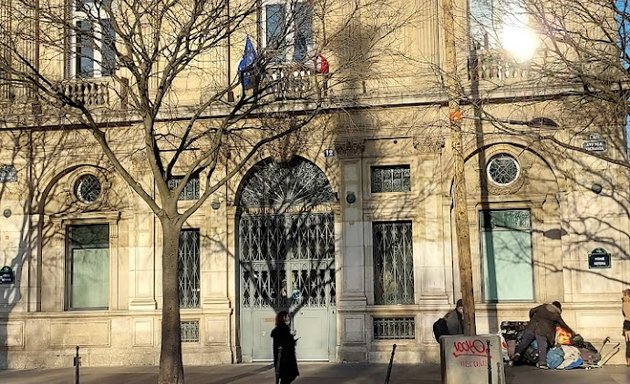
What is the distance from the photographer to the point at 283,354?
1386 centimetres

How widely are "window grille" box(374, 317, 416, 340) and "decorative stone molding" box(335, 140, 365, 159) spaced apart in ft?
13.0

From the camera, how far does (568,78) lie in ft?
50.6

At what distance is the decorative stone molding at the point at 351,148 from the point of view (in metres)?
20.1

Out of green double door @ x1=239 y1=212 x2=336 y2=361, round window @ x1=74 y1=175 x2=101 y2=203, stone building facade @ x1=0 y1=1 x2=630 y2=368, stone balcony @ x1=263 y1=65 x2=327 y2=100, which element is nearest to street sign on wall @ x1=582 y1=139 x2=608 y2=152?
stone building facade @ x1=0 y1=1 x2=630 y2=368

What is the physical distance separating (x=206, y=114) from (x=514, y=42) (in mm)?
7586

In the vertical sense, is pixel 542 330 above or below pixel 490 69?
below

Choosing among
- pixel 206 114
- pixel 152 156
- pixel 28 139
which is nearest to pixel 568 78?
pixel 152 156

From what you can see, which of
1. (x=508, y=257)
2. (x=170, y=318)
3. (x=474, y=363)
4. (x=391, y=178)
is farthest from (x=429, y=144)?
(x=170, y=318)

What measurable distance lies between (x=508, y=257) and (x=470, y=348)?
621cm

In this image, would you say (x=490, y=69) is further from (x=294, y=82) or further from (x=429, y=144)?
(x=294, y=82)

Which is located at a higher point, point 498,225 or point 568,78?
point 568,78

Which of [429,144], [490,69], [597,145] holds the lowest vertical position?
[597,145]

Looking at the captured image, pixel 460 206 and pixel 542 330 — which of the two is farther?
pixel 542 330

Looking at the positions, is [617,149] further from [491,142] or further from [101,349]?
[101,349]
